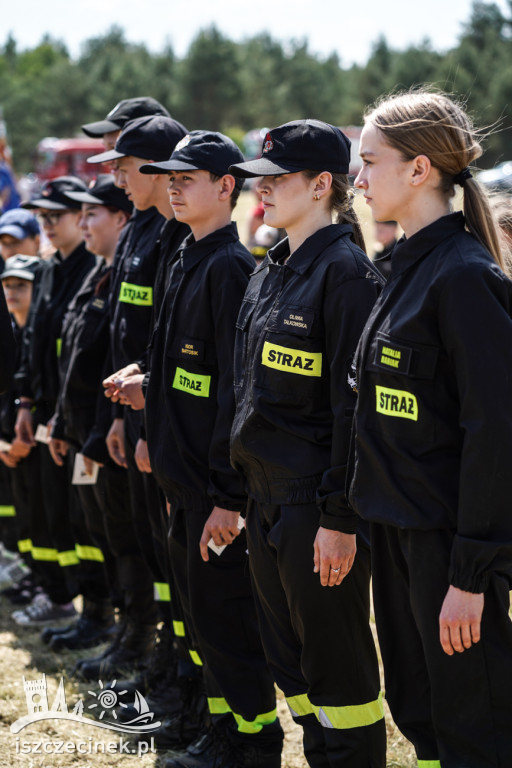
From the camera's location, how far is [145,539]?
451 cm

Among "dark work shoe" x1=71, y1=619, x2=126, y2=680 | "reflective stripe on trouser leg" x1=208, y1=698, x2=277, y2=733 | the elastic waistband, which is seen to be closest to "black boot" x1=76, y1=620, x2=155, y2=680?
"dark work shoe" x1=71, y1=619, x2=126, y2=680

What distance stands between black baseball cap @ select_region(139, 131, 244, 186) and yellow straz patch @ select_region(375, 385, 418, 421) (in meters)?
1.42

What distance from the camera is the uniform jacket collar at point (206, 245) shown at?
11.7 feet

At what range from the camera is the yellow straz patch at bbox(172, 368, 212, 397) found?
352 centimetres

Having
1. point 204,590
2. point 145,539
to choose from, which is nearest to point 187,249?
point 204,590

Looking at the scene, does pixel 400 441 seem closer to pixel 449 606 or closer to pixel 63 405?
pixel 449 606

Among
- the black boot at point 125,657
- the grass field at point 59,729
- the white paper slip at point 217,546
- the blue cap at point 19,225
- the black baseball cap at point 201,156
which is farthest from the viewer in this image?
the blue cap at point 19,225

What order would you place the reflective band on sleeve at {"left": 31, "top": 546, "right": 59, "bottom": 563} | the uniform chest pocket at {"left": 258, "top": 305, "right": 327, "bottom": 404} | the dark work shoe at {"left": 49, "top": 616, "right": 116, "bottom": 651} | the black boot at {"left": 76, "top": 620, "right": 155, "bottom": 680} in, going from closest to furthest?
the uniform chest pocket at {"left": 258, "top": 305, "right": 327, "bottom": 404}
the black boot at {"left": 76, "top": 620, "right": 155, "bottom": 680}
the dark work shoe at {"left": 49, "top": 616, "right": 116, "bottom": 651}
the reflective band on sleeve at {"left": 31, "top": 546, "right": 59, "bottom": 563}

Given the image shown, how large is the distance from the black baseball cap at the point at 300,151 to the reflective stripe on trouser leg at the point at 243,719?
2.03 m

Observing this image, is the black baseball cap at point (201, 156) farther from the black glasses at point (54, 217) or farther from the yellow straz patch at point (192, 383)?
the black glasses at point (54, 217)

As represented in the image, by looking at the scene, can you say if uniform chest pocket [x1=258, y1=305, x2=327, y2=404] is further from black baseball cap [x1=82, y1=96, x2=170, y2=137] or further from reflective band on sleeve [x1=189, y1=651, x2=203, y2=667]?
black baseball cap [x1=82, y1=96, x2=170, y2=137]

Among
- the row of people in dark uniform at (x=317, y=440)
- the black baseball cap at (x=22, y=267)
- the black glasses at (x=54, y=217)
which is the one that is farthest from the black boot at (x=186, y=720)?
the black baseball cap at (x=22, y=267)

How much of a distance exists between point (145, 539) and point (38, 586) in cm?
213

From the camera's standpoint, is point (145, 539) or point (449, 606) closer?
point (449, 606)
